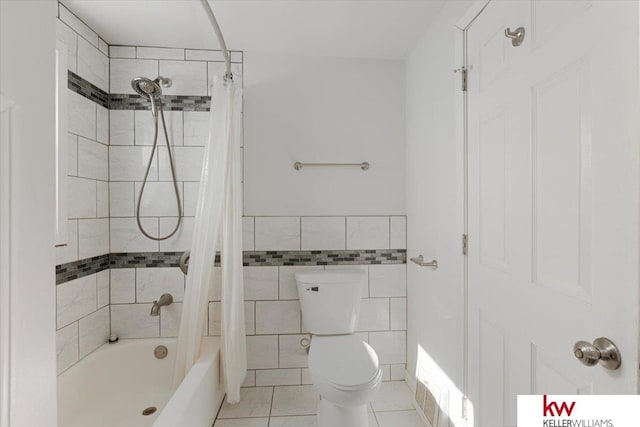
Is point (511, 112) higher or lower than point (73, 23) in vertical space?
lower

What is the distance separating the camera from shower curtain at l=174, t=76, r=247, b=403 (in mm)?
1734

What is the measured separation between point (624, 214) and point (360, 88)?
1.75 m

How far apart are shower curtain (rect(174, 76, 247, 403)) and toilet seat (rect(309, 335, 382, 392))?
493mm

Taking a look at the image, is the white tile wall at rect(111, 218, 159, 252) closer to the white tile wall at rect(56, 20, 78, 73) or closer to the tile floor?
the white tile wall at rect(56, 20, 78, 73)

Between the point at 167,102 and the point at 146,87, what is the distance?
24cm

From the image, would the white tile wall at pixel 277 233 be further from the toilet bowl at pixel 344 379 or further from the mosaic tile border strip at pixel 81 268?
the mosaic tile border strip at pixel 81 268

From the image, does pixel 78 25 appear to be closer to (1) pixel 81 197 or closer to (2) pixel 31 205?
(1) pixel 81 197

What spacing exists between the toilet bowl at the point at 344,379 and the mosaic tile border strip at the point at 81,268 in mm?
1346

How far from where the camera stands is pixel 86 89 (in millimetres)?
1811

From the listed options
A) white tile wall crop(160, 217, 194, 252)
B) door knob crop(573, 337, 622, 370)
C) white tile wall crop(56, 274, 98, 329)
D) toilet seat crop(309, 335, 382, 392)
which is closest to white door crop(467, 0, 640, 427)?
door knob crop(573, 337, 622, 370)

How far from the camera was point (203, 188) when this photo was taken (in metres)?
1.75

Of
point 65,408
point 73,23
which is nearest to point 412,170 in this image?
point 73,23

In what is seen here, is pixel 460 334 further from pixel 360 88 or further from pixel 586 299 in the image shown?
pixel 360 88

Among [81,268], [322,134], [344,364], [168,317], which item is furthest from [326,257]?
[81,268]
